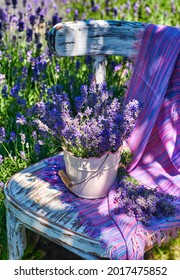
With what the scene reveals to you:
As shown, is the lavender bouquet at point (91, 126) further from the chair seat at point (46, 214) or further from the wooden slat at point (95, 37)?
the wooden slat at point (95, 37)

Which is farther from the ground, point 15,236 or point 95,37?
point 95,37

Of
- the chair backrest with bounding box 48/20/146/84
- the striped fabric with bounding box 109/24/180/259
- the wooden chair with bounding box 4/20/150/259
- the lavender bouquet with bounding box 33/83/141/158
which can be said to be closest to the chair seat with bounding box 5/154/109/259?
the wooden chair with bounding box 4/20/150/259

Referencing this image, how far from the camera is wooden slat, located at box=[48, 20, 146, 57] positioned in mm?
2363

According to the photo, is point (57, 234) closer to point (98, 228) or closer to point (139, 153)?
point (98, 228)

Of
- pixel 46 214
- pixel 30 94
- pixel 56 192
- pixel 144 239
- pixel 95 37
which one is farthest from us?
pixel 30 94

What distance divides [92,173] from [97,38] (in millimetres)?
761

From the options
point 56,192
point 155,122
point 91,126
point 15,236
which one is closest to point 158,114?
point 155,122

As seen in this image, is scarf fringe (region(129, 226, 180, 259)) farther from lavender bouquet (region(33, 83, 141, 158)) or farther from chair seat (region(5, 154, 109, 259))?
lavender bouquet (region(33, 83, 141, 158))

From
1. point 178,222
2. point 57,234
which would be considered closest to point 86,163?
point 57,234

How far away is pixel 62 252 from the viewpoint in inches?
115

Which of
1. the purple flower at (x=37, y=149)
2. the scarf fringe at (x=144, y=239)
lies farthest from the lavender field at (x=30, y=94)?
the scarf fringe at (x=144, y=239)

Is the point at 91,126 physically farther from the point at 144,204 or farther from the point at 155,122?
the point at 155,122

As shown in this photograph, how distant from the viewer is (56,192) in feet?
6.87

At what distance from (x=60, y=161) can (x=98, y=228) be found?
0.52m
